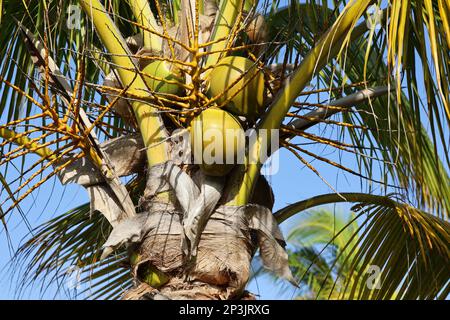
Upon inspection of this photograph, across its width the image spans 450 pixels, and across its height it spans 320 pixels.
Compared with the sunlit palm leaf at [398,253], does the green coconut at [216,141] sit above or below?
above

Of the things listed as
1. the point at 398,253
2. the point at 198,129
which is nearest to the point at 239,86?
the point at 198,129

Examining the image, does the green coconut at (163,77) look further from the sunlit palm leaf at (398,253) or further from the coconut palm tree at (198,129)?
the sunlit palm leaf at (398,253)

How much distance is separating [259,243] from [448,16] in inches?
36.3

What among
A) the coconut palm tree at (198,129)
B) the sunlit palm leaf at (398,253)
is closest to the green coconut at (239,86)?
the coconut palm tree at (198,129)

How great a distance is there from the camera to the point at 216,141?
100 inches

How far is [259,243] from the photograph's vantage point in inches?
104

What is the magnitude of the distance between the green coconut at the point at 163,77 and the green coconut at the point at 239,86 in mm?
121

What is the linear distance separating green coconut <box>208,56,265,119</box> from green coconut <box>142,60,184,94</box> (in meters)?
0.12

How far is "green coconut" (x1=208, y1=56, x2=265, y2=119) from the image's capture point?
2.65 metres

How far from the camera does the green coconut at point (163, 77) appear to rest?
2732 mm
